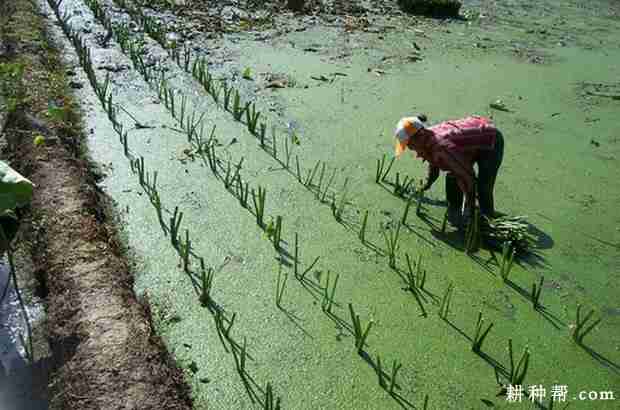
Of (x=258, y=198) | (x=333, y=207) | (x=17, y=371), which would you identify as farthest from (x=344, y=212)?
(x=17, y=371)

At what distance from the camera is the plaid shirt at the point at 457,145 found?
244 centimetres

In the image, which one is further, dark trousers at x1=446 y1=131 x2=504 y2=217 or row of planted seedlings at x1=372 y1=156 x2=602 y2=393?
dark trousers at x1=446 y1=131 x2=504 y2=217

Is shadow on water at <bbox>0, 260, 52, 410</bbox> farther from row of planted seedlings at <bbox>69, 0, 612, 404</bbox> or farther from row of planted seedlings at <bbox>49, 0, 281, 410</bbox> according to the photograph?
row of planted seedlings at <bbox>69, 0, 612, 404</bbox>

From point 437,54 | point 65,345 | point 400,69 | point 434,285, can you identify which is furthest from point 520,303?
point 437,54

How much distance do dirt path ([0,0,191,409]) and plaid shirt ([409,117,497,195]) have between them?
1457mm

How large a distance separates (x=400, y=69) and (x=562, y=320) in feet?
9.72

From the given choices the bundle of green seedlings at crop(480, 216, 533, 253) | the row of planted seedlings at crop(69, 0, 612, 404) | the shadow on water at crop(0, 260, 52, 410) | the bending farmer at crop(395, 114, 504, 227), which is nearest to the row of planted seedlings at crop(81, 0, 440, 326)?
the row of planted seedlings at crop(69, 0, 612, 404)

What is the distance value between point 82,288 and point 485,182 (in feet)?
6.27

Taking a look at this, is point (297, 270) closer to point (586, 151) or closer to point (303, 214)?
point (303, 214)

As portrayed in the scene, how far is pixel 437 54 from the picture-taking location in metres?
5.00

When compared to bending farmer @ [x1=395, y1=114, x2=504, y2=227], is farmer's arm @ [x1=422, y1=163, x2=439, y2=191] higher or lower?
lower

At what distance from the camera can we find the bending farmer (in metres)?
2.44

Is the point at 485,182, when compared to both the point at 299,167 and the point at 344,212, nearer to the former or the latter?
the point at 344,212

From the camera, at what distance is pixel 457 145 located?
2465 millimetres
